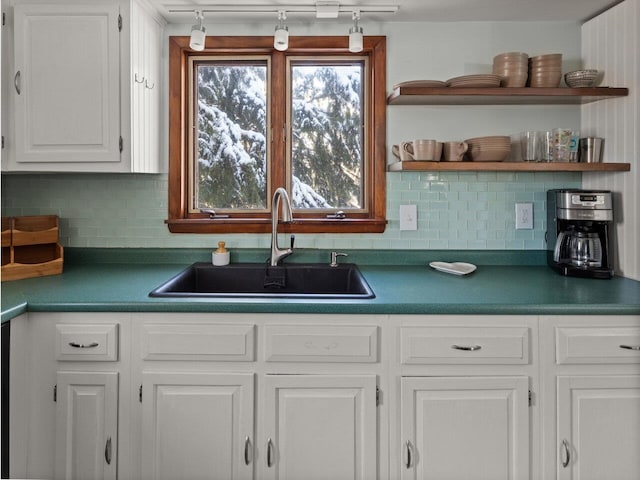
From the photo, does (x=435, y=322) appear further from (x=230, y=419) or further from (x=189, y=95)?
(x=189, y=95)

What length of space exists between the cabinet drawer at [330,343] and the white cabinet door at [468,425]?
177 millimetres

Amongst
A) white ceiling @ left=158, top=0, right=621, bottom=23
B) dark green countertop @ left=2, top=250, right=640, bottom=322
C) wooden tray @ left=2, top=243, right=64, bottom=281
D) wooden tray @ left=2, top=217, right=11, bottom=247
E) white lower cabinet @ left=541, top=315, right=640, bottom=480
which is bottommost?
white lower cabinet @ left=541, top=315, right=640, bottom=480

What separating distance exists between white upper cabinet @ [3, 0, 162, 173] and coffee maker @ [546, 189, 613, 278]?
1843mm

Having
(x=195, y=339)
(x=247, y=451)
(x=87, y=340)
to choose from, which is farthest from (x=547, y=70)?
(x=87, y=340)

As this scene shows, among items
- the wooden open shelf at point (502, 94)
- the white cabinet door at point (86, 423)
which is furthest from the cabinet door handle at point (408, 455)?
the wooden open shelf at point (502, 94)

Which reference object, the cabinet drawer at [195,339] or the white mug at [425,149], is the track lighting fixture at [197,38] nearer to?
the white mug at [425,149]

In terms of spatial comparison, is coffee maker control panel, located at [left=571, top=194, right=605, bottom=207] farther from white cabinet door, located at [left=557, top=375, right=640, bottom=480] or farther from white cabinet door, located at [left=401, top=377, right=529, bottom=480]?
white cabinet door, located at [left=401, top=377, right=529, bottom=480]

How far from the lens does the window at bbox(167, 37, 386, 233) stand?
2494 millimetres

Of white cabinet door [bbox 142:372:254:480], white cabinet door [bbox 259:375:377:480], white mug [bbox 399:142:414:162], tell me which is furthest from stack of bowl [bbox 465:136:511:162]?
white cabinet door [bbox 142:372:254:480]

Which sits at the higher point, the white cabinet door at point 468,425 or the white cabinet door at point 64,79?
the white cabinet door at point 64,79

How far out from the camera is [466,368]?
5.63 ft

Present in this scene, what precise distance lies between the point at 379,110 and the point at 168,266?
1.23 m

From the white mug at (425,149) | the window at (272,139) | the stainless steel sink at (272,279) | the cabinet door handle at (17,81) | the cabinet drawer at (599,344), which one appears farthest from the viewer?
the window at (272,139)

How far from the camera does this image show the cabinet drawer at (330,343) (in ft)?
5.61
